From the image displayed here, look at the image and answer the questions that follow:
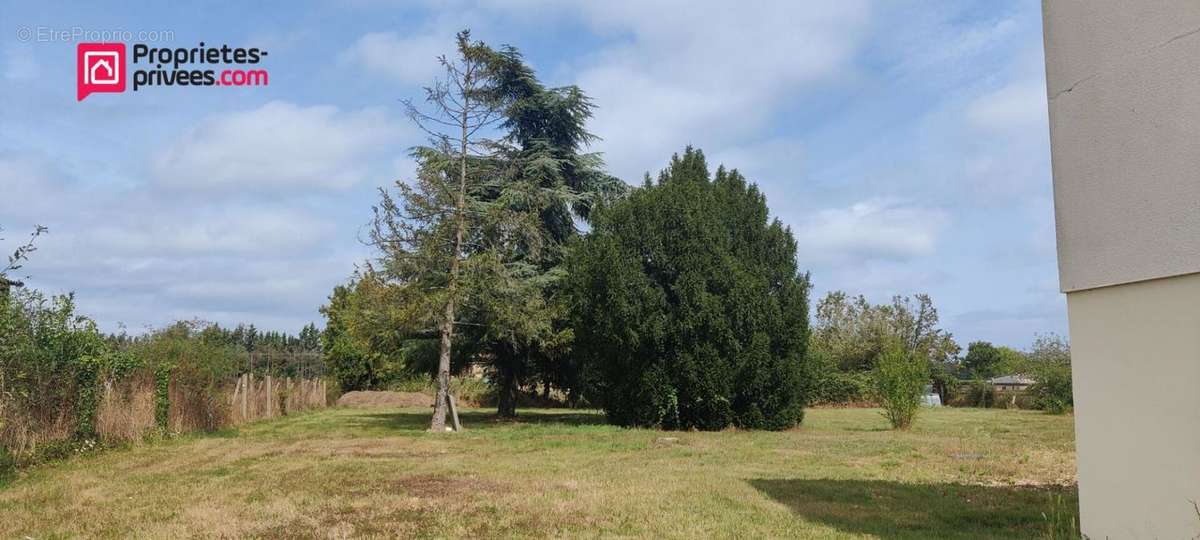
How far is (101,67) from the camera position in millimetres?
11883

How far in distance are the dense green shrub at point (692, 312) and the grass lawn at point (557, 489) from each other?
3.42m

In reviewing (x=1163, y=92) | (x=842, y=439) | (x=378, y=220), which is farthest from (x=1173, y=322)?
(x=378, y=220)

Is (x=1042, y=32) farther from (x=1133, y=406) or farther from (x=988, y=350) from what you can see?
(x=988, y=350)

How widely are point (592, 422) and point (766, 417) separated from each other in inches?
199

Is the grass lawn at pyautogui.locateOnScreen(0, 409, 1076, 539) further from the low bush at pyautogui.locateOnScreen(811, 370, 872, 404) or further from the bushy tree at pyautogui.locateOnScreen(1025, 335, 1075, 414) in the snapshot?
the low bush at pyautogui.locateOnScreen(811, 370, 872, 404)

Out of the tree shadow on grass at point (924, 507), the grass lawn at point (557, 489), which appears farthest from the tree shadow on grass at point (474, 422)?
the tree shadow on grass at point (924, 507)

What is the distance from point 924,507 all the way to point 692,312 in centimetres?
1124

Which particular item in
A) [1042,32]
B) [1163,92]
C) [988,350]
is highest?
[1042,32]

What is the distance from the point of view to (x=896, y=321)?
148ft

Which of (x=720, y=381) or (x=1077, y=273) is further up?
(x=1077, y=273)

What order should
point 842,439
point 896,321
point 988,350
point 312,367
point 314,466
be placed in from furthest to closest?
point 988,350, point 896,321, point 312,367, point 842,439, point 314,466

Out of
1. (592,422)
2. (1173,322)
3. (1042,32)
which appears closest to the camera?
(1173,322)

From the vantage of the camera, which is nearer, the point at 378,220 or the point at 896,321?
the point at 378,220

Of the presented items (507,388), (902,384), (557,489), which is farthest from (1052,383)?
(557,489)
